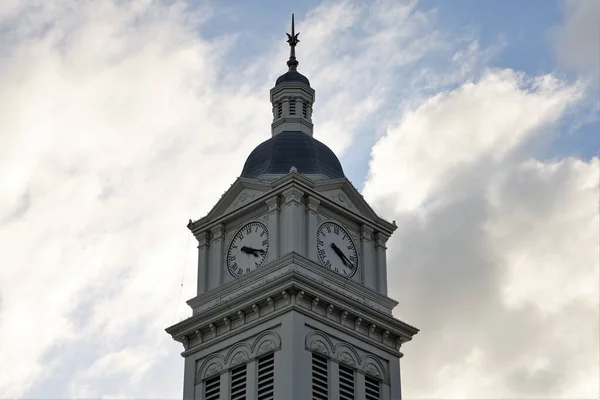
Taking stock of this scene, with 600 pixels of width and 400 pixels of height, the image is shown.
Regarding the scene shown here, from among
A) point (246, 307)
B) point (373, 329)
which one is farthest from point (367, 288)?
point (246, 307)

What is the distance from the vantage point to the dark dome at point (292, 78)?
95.7 meters

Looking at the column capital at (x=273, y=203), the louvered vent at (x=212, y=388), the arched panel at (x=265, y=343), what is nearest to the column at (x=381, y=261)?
the column capital at (x=273, y=203)

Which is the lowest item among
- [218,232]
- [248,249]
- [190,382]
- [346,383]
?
[346,383]

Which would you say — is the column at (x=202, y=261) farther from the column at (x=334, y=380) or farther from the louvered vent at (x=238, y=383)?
the column at (x=334, y=380)

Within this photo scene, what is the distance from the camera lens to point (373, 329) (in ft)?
278

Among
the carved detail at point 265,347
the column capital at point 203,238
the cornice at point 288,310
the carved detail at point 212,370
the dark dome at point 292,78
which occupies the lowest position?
the carved detail at point 212,370

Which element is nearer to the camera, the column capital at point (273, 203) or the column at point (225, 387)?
the column at point (225, 387)

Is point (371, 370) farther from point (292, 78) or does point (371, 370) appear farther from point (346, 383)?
point (292, 78)

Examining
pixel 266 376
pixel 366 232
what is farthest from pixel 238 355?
pixel 366 232

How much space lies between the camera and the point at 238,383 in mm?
81625

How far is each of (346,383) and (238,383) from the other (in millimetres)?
6085

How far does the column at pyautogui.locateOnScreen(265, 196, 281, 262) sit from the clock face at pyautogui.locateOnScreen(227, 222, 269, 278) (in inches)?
18.3

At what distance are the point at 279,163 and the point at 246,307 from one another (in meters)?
11.1

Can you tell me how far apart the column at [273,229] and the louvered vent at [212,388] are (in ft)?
24.9
